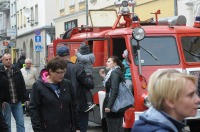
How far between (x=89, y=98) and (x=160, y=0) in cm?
1386

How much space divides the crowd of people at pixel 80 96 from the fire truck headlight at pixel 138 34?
1.51ft

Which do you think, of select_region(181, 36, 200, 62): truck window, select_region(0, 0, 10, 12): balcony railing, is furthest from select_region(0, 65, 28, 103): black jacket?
select_region(0, 0, 10, 12): balcony railing

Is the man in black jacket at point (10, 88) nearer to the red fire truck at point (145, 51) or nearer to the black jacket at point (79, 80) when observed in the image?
the black jacket at point (79, 80)

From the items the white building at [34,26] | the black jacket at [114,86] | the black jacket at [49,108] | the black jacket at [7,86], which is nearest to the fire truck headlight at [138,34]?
the black jacket at [114,86]

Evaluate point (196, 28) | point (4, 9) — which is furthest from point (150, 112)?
point (4, 9)

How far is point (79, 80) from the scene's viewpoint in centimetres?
867

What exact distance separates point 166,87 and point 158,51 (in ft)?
22.5

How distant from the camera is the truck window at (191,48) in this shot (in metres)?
9.77

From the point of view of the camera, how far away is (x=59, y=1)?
3856cm

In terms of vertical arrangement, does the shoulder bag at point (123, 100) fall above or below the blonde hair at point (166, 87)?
below

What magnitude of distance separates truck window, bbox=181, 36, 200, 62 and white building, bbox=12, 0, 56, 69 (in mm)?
24910

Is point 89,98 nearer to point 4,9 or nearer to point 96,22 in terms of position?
point 96,22

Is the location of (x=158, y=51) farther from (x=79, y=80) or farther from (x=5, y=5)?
(x=5, y=5)

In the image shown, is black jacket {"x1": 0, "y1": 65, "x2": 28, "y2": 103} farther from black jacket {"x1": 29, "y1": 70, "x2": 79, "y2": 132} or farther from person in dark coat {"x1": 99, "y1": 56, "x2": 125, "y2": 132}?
black jacket {"x1": 29, "y1": 70, "x2": 79, "y2": 132}
